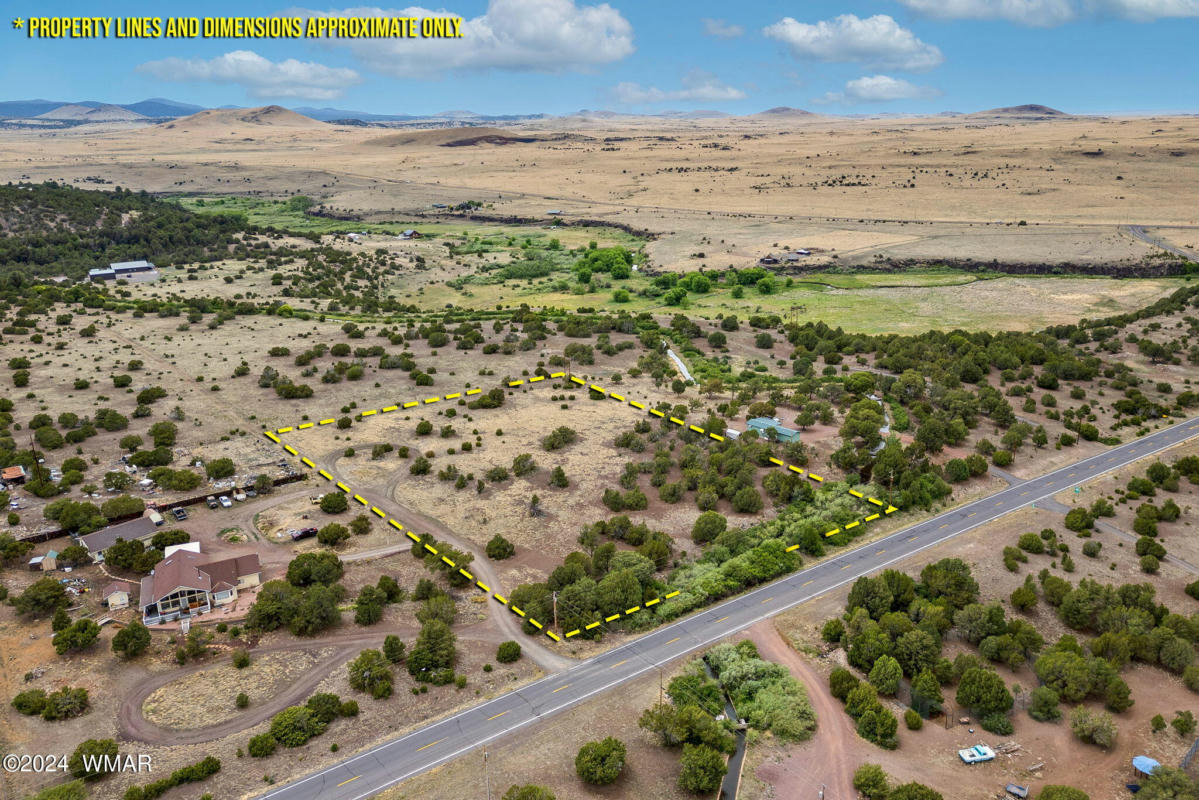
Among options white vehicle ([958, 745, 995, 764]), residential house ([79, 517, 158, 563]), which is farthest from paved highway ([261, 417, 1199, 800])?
residential house ([79, 517, 158, 563])

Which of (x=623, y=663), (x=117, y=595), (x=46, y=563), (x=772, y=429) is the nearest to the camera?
(x=623, y=663)

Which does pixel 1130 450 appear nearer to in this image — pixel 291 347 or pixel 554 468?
pixel 554 468

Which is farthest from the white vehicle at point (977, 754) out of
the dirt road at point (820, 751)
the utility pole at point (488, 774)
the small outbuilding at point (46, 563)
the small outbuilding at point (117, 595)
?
the small outbuilding at point (46, 563)

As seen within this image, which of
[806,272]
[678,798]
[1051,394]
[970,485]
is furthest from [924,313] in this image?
→ [678,798]

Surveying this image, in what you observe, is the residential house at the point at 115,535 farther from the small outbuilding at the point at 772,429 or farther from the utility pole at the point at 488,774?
the small outbuilding at the point at 772,429

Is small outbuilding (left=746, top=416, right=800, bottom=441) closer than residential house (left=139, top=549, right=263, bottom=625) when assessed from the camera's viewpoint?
No

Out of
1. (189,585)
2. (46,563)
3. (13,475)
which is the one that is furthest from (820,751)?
(13,475)

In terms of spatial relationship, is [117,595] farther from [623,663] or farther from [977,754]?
[977,754]

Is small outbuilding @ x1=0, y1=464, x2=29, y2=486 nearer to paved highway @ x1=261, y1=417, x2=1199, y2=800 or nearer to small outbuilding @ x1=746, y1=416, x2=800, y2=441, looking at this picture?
paved highway @ x1=261, y1=417, x2=1199, y2=800
